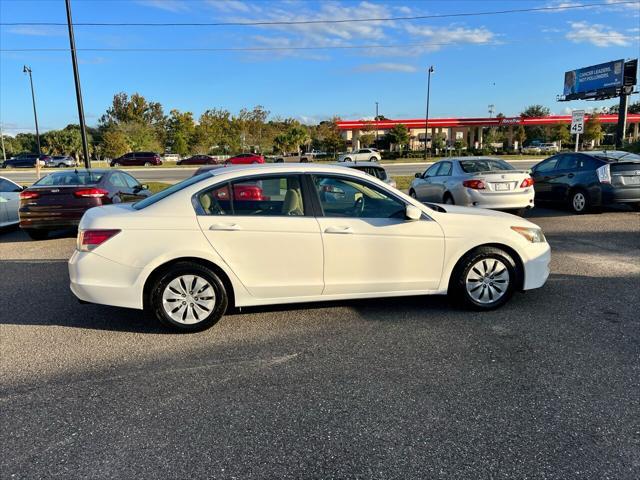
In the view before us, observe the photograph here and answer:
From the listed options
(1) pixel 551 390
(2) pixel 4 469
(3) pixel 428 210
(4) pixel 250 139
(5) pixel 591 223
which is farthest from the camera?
(4) pixel 250 139

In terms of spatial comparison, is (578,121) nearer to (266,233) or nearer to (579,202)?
(579,202)

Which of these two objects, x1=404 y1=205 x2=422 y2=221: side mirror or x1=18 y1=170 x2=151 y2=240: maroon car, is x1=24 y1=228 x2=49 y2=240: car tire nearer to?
x1=18 y1=170 x2=151 y2=240: maroon car

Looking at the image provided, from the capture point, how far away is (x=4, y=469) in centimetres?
264

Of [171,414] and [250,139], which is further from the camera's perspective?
[250,139]

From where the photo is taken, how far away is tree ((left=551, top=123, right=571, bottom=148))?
67269mm

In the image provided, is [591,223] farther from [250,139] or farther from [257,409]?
[250,139]

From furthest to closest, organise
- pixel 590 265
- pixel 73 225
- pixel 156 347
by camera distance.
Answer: pixel 73 225, pixel 590 265, pixel 156 347

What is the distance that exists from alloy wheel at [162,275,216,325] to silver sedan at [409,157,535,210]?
7.33 meters

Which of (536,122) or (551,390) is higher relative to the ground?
(536,122)

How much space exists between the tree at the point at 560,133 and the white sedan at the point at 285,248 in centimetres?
7143

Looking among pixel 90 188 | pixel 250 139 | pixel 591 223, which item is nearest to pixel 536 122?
pixel 250 139

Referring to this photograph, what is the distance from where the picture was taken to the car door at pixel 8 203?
10398mm

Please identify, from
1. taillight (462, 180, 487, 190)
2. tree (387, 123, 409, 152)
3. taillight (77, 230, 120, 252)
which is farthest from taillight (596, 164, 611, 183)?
tree (387, 123, 409, 152)

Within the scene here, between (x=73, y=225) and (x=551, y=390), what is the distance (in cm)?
844
